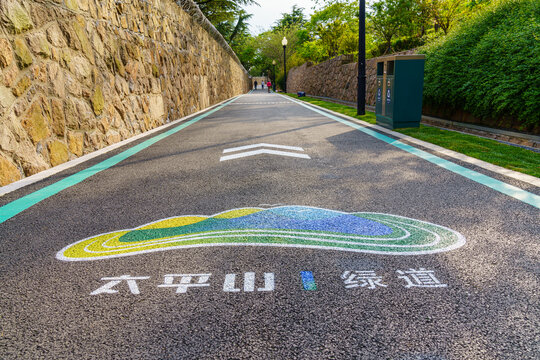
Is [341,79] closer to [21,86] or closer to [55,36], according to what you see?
[55,36]

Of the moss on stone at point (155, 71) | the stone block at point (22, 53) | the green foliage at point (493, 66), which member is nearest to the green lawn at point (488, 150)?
the green foliage at point (493, 66)

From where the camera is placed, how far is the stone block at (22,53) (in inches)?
198

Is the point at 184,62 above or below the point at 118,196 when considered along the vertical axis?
above

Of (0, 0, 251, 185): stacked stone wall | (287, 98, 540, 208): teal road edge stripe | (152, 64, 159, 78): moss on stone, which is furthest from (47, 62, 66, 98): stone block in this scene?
(287, 98, 540, 208): teal road edge stripe

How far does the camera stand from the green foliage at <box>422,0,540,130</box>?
7.23 meters

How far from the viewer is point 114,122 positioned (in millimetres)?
8000

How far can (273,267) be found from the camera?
247cm

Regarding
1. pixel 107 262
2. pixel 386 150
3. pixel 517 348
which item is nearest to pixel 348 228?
pixel 517 348

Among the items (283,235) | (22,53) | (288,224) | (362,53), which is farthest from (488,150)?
(362,53)

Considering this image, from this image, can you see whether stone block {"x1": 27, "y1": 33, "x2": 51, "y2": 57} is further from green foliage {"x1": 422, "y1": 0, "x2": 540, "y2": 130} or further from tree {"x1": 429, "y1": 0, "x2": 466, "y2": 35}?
tree {"x1": 429, "y1": 0, "x2": 466, "y2": 35}

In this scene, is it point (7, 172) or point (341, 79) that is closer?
point (7, 172)

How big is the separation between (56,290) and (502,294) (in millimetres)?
2501

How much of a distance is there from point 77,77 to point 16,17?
161cm

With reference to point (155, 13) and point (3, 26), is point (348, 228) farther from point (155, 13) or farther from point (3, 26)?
point (155, 13)
